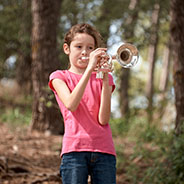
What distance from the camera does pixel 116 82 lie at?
15.1 feet

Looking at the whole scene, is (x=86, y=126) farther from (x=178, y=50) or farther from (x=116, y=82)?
(x=178, y=50)

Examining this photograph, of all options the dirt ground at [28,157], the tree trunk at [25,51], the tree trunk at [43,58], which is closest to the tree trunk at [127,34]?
the tree trunk at [25,51]

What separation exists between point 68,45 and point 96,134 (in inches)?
30.0

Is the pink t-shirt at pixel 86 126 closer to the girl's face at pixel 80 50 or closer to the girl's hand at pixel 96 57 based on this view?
the girl's face at pixel 80 50

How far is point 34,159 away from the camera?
4688 mm

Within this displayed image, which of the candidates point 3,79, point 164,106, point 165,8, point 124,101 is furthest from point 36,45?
point 3,79

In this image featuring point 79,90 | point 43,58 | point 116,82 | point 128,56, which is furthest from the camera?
point 43,58

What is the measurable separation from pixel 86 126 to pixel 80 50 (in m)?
0.58

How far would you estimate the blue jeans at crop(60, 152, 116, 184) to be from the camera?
6.73 ft

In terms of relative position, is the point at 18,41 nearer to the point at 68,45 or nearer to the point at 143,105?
the point at 143,105

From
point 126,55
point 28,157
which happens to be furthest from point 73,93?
point 28,157

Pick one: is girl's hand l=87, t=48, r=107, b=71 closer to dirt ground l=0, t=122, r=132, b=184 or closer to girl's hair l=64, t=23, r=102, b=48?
girl's hair l=64, t=23, r=102, b=48

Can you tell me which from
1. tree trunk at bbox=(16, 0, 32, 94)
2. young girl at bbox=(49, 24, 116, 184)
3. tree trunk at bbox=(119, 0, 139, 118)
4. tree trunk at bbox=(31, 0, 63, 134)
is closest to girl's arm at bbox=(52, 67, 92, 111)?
young girl at bbox=(49, 24, 116, 184)

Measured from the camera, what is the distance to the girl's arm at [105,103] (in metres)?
2.14
